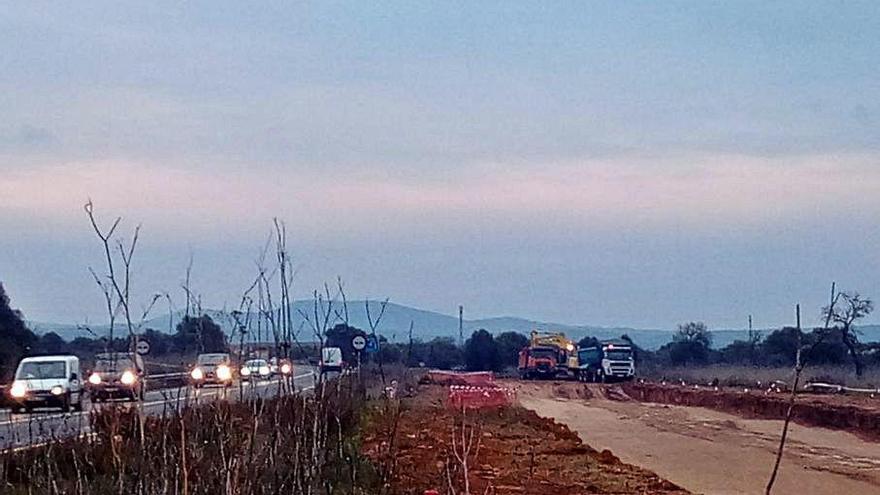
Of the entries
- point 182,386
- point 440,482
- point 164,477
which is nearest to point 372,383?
point 440,482

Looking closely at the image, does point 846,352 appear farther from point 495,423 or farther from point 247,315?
point 247,315

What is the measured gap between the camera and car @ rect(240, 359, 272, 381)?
15.3 m

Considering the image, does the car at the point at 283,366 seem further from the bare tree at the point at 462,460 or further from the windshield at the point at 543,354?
the windshield at the point at 543,354

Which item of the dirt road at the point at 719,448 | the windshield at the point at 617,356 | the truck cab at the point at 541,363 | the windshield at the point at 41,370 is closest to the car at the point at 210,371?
the dirt road at the point at 719,448

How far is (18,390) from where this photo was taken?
36.2m

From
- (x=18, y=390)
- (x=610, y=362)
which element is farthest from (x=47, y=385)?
(x=610, y=362)

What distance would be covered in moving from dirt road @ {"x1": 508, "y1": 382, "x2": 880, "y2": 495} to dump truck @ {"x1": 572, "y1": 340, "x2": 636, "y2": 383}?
63.9ft

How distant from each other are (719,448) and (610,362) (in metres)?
42.2

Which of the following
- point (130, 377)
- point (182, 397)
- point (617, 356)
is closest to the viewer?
point (130, 377)

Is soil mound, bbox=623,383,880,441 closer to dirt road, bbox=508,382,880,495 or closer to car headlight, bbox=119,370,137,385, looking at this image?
dirt road, bbox=508,382,880,495

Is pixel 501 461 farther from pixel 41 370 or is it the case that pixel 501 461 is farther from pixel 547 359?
pixel 547 359

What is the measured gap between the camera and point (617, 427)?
4184 cm

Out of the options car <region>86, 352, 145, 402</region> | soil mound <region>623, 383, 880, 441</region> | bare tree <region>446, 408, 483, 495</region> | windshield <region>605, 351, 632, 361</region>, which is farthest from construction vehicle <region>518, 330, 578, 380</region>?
bare tree <region>446, 408, 483, 495</region>

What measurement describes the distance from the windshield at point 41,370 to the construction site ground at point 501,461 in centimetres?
1023
